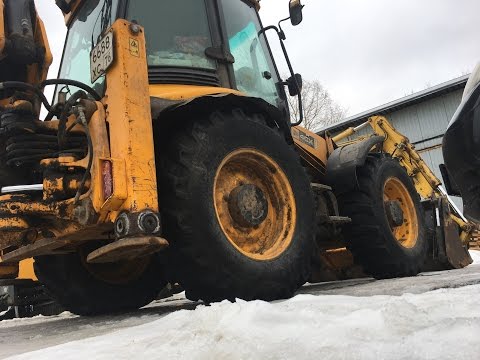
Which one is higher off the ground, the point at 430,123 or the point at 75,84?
the point at 430,123

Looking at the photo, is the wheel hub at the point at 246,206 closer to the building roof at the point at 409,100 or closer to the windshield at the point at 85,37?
the windshield at the point at 85,37

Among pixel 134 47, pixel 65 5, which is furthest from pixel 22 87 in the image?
pixel 65 5

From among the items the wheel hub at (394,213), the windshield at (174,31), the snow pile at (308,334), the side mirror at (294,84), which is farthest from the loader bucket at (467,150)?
the wheel hub at (394,213)

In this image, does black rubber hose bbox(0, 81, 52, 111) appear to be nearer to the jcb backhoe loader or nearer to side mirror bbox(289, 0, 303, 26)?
the jcb backhoe loader

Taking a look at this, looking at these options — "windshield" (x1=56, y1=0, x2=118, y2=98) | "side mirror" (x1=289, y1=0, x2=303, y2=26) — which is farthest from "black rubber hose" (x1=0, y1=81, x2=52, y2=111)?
"side mirror" (x1=289, y1=0, x2=303, y2=26)

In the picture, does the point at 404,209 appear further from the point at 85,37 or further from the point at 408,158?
the point at 85,37

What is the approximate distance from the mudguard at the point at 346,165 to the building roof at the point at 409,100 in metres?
13.2

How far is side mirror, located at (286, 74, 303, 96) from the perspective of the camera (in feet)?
16.0

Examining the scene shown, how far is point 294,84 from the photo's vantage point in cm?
488

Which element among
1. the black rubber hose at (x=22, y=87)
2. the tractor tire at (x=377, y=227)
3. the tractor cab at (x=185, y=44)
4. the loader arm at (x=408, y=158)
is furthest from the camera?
the loader arm at (x=408, y=158)

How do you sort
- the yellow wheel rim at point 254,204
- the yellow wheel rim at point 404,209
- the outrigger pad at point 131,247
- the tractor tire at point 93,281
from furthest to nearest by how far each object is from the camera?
the yellow wheel rim at point 404,209, the tractor tire at point 93,281, the yellow wheel rim at point 254,204, the outrigger pad at point 131,247

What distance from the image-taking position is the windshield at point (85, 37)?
3648 mm

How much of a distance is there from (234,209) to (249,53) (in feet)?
5.99

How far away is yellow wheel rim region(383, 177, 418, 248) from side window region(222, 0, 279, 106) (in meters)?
1.82
